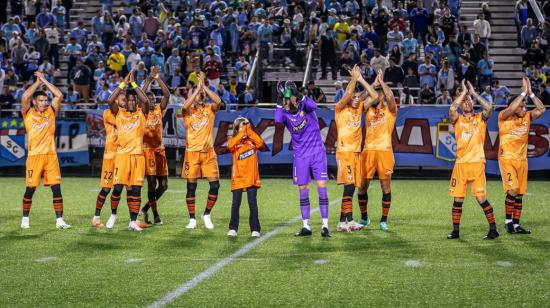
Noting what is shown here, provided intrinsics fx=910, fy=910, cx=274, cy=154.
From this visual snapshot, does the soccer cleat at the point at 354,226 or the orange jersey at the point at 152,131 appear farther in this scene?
the orange jersey at the point at 152,131

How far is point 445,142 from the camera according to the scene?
23250 mm

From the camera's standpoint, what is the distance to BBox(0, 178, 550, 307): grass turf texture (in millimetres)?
8594

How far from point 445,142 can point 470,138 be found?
10.8m

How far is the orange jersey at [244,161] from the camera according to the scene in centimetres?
1269

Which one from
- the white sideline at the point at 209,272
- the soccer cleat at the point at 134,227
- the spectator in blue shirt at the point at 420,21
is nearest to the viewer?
the white sideline at the point at 209,272

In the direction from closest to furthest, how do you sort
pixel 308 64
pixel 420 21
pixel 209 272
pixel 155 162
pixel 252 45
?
pixel 209 272 → pixel 155 162 → pixel 308 64 → pixel 420 21 → pixel 252 45

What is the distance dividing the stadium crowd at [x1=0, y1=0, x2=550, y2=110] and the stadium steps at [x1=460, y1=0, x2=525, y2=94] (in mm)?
602

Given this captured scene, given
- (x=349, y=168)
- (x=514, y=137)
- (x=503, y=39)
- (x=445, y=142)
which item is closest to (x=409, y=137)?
(x=445, y=142)

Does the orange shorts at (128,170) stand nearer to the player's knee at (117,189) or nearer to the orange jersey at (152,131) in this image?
the player's knee at (117,189)

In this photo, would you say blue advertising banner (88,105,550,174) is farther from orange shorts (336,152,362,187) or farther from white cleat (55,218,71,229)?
white cleat (55,218,71,229)

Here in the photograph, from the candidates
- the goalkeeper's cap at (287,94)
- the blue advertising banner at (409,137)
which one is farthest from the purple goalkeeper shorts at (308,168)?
the blue advertising banner at (409,137)

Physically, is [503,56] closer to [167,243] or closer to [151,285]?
[167,243]

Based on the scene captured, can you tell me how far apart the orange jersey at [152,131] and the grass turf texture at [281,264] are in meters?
1.29

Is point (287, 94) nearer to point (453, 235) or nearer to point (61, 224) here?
point (453, 235)
